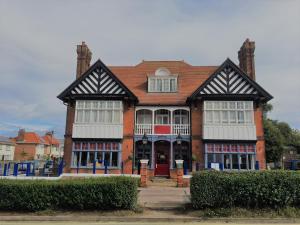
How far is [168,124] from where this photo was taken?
76.4 ft

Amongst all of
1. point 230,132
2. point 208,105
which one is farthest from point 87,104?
point 230,132

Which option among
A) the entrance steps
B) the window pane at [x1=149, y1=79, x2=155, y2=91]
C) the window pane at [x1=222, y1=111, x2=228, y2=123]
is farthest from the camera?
the window pane at [x1=149, y1=79, x2=155, y2=91]

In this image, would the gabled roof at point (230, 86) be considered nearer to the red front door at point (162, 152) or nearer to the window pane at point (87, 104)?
the red front door at point (162, 152)

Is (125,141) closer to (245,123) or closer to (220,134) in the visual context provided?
(220,134)

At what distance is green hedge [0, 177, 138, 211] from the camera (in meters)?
9.01

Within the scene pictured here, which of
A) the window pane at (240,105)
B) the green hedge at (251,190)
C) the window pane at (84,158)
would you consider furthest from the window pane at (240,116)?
the window pane at (84,158)

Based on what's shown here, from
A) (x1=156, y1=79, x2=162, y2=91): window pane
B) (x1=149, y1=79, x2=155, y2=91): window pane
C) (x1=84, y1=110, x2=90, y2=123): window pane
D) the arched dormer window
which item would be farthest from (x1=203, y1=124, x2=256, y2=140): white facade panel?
(x1=84, y1=110, x2=90, y2=123): window pane

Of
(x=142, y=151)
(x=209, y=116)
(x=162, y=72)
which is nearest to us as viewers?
(x=209, y=116)

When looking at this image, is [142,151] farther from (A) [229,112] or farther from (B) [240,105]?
(B) [240,105]

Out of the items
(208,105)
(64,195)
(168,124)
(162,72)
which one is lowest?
(64,195)

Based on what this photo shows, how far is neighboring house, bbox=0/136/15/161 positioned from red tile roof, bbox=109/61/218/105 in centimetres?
5187

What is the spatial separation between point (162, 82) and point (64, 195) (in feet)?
57.2

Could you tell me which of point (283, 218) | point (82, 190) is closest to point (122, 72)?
point (82, 190)

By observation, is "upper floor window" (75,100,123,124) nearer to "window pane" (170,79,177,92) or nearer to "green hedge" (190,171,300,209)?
"window pane" (170,79,177,92)
